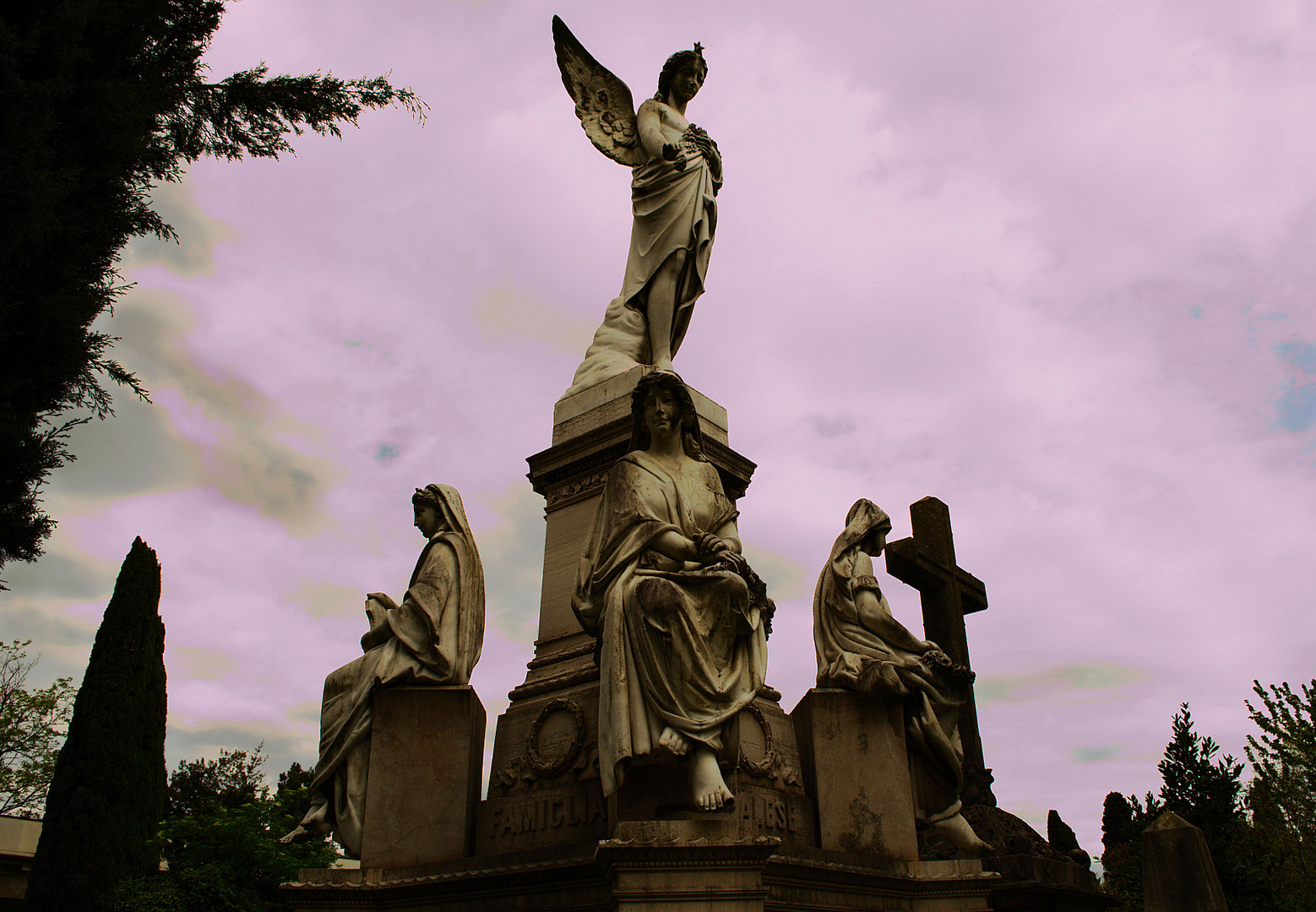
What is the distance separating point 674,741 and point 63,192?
26.1 feet

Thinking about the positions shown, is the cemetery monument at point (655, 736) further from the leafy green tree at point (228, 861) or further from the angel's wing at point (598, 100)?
the leafy green tree at point (228, 861)

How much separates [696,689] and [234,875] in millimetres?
15300

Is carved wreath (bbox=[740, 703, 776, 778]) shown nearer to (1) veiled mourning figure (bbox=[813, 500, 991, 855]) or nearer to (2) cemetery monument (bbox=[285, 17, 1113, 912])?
(2) cemetery monument (bbox=[285, 17, 1113, 912])

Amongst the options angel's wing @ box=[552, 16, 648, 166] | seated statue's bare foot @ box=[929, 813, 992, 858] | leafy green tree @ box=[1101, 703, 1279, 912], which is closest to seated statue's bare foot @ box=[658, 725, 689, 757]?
seated statue's bare foot @ box=[929, 813, 992, 858]

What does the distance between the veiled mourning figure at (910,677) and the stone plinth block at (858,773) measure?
0.12m

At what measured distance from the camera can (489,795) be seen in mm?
6000

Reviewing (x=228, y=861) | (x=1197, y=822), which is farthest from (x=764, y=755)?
(x=1197, y=822)

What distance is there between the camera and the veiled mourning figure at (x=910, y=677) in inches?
235

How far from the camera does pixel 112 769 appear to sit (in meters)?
18.5

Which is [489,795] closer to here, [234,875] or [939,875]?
[939,875]

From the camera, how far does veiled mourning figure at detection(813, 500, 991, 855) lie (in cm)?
598

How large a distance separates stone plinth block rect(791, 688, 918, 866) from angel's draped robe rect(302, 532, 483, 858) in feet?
7.34

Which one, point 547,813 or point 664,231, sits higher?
point 664,231

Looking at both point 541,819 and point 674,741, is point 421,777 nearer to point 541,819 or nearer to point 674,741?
point 541,819
